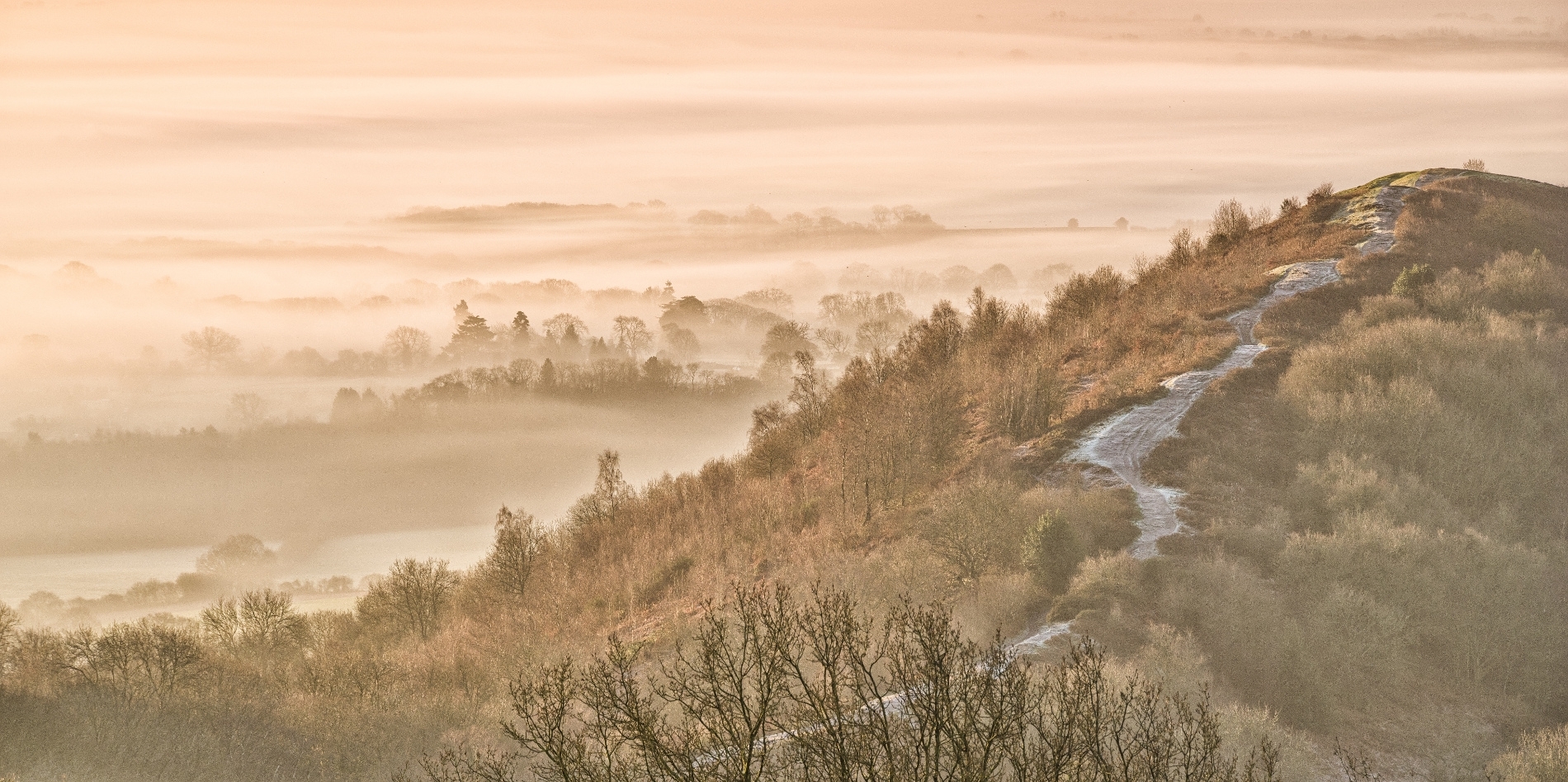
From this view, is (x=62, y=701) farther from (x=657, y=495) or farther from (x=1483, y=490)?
(x=1483, y=490)

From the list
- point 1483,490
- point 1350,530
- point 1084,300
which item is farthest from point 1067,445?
point 1084,300

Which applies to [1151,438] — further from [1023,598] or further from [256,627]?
[256,627]

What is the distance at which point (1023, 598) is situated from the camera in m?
29.3

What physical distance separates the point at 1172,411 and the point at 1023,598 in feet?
53.0

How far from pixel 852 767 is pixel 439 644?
106ft

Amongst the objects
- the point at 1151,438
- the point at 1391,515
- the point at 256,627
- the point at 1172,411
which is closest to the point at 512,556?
the point at 256,627

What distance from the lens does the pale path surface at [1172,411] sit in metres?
33.3

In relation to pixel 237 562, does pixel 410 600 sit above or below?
above

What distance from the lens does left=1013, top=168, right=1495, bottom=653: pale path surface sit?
1310 inches

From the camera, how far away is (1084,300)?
6222cm

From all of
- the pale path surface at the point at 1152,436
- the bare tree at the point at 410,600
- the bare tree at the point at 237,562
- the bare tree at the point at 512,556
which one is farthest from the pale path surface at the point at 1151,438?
the bare tree at the point at 237,562

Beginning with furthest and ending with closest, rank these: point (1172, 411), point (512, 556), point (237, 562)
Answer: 1. point (237, 562)
2. point (512, 556)
3. point (1172, 411)

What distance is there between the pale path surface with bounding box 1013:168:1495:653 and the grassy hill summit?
58 centimetres

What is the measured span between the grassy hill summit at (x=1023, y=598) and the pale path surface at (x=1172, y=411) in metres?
0.58
